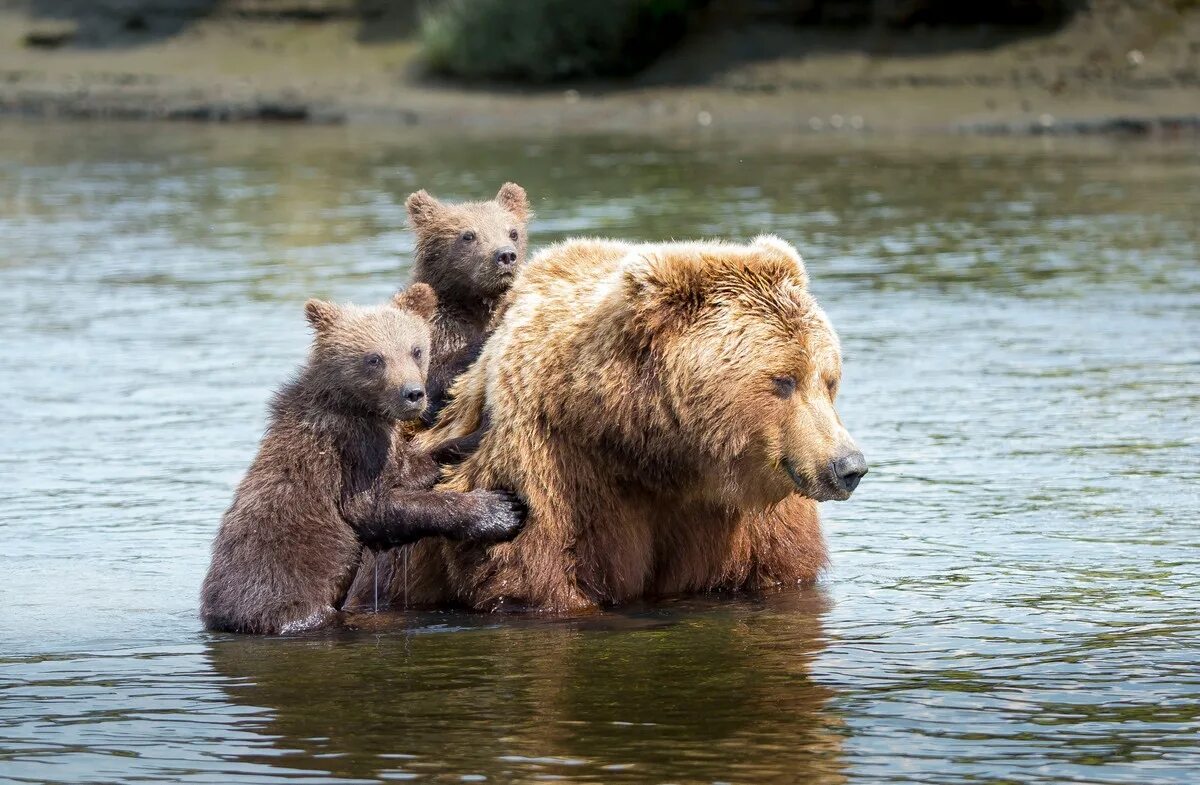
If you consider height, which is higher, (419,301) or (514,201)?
(514,201)

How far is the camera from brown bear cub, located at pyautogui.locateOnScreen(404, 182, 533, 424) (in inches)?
330

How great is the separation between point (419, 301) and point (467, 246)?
658 mm

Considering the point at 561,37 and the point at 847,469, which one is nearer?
the point at 847,469

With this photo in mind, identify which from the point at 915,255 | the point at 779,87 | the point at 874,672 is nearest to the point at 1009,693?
the point at 874,672

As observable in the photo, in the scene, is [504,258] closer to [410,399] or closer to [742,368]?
[410,399]

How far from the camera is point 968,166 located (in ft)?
81.5

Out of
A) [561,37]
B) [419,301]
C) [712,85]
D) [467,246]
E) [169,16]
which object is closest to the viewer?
[419,301]

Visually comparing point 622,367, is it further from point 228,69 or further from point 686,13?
point 228,69

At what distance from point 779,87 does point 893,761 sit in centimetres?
2655

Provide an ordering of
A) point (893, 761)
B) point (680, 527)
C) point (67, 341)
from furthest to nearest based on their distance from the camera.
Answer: point (67, 341) → point (680, 527) → point (893, 761)

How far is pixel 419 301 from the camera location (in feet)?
26.6

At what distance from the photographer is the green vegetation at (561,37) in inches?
1359

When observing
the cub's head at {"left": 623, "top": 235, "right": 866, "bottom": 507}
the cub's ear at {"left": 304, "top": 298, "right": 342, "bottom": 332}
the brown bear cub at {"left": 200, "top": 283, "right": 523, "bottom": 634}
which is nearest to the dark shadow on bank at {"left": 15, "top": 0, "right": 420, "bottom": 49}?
the cub's ear at {"left": 304, "top": 298, "right": 342, "bottom": 332}

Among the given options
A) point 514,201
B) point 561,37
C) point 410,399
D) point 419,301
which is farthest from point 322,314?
point 561,37
